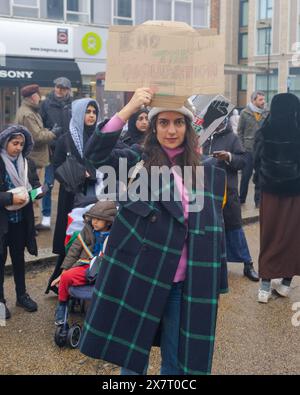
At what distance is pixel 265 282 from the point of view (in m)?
5.09

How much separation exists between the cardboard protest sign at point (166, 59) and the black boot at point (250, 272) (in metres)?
3.47

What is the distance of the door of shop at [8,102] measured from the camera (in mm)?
17922

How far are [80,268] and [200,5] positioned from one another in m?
21.4

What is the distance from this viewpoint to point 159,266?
258cm

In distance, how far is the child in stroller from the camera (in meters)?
4.02

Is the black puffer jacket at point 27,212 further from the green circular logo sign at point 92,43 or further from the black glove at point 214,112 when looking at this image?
the green circular logo sign at point 92,43

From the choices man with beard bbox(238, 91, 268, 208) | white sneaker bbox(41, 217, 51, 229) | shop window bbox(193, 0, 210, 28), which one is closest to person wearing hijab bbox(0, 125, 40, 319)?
white sneaker bbox(41, 217, 51, 229)

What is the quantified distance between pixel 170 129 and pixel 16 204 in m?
2.21

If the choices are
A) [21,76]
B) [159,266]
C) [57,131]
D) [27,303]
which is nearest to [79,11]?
[21,76]

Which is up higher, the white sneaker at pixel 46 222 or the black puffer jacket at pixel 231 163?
the black puffer jacket at pixel 231 163

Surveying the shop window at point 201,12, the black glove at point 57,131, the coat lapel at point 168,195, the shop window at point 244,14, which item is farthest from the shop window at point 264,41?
the coat lapel at point 168,195

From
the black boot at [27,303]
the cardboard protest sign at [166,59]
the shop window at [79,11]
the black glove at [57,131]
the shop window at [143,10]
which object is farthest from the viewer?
the shop window at [143,10]

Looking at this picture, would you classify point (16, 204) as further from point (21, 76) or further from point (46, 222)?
point (21, 76)
